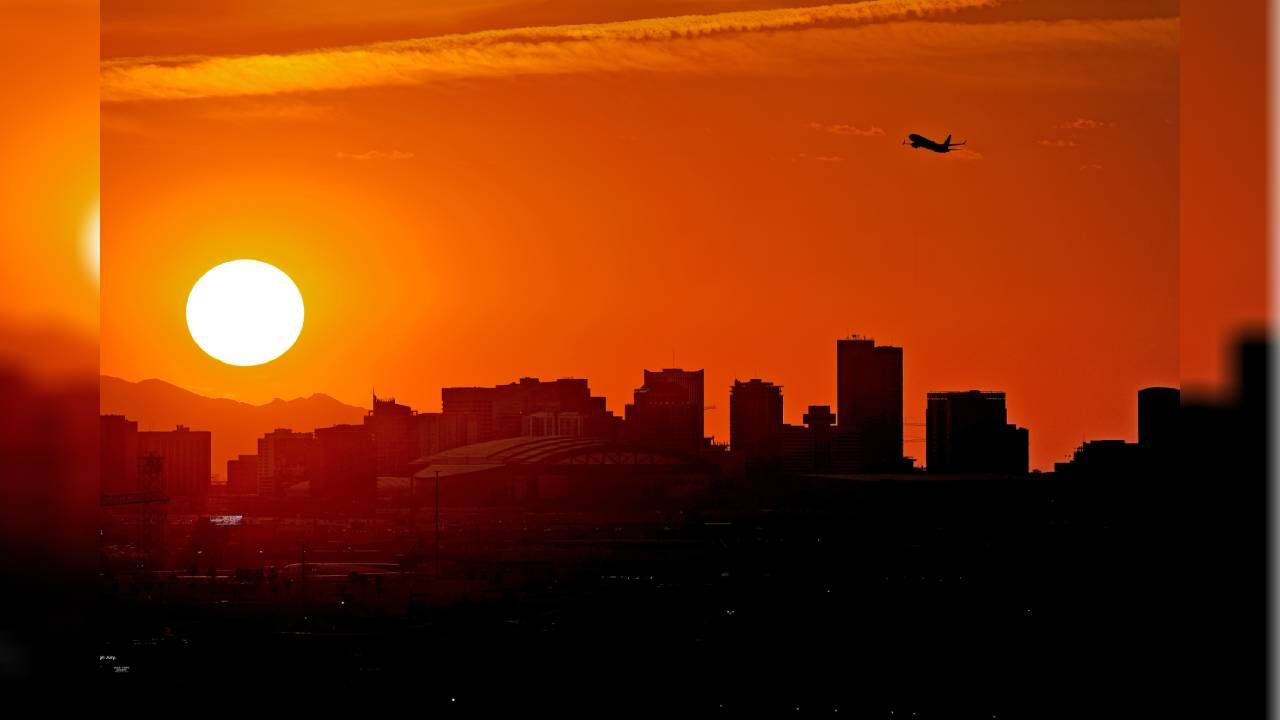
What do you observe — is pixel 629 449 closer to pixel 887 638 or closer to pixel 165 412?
pixel 165 412

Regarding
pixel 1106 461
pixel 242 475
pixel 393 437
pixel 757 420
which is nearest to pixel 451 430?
pixel 393 437

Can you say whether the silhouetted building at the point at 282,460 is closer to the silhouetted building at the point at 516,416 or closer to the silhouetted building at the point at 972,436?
the silhouetted building at the point at 516,416

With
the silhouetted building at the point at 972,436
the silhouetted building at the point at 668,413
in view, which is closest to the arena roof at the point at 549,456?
the silhouetted building at the point at 668,413

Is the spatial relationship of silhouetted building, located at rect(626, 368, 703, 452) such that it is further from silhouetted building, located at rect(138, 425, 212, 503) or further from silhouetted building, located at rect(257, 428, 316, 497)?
silhouetted building, located at rect(138, 425, 212, 503)

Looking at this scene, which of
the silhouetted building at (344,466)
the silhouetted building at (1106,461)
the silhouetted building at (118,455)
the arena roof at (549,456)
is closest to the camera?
the silhouetted building at (1106,461)

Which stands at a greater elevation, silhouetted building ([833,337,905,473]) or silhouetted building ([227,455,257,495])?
silhouetted building ([833,337,905,473])

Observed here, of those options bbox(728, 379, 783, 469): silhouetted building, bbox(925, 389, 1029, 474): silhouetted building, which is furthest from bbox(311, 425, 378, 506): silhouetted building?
bbox(925, 389, 1029, 474): silhouetted building

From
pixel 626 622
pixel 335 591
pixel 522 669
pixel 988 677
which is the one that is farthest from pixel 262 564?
pixel 988 677
